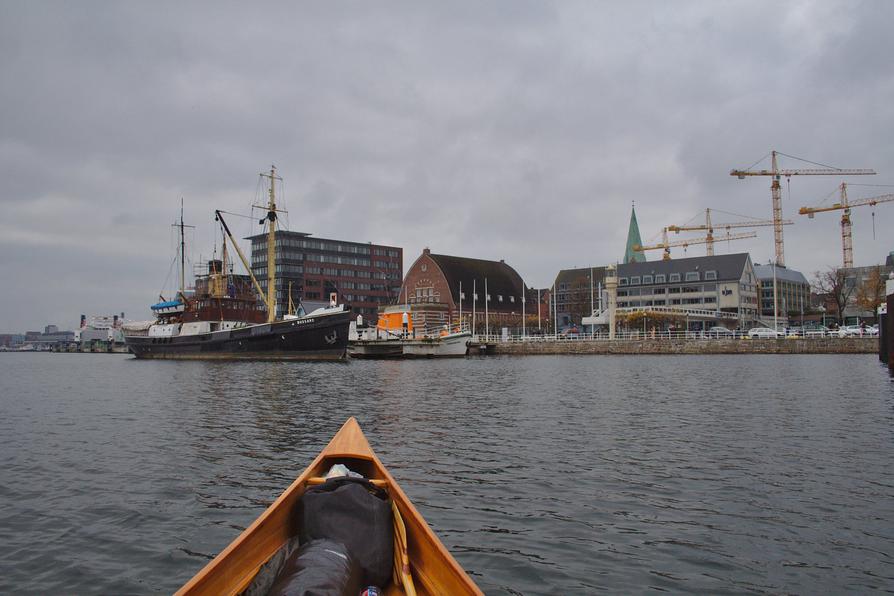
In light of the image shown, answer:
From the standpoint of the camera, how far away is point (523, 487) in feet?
37.7

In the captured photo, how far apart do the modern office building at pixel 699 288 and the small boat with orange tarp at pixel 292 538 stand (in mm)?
108404

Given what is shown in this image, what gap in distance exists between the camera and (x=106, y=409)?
24219 mm

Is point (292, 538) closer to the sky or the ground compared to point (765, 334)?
closer to the ground

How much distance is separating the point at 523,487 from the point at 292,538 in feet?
19.2

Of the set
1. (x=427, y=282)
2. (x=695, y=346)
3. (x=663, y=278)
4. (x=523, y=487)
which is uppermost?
(x=427, y=282)

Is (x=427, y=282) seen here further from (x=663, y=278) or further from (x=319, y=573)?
(x=319, y=573)

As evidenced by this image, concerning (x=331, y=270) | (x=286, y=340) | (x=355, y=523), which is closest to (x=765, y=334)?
(x=286, y=340)

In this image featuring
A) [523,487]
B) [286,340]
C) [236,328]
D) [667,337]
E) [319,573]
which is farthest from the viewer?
[667,337]

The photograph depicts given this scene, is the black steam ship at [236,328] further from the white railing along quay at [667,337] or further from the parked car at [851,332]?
the parked car at [851,332]

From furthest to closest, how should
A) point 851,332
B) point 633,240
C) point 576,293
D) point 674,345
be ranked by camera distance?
point 633,240, point 576,293, point 674,345, point 851,332

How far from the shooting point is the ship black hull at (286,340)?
2386 inches

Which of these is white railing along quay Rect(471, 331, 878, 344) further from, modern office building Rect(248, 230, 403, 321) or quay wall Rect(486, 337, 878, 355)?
modern office building Rect(248, 230, 403, 321)

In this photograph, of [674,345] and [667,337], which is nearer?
[674,345]

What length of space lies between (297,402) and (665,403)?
14755mm
